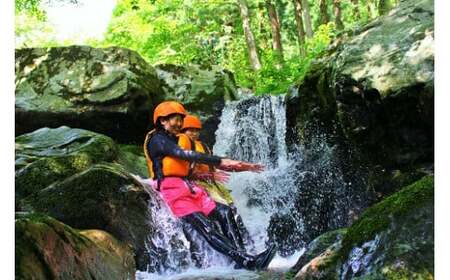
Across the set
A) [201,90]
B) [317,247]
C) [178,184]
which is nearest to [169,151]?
[178,184]

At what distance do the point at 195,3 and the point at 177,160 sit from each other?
35.1 feet

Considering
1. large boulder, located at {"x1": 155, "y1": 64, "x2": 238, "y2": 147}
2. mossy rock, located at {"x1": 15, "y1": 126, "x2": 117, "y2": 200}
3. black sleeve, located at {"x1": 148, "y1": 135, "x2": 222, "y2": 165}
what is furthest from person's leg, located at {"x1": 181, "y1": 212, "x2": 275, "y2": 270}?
large boulder, located at {"x1": 155, "y1": 64, "x2": 238, "y2": 147}

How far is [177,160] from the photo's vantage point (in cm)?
509

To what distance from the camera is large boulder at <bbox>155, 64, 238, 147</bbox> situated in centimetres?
1005

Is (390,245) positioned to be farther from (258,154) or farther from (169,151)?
(258,154)

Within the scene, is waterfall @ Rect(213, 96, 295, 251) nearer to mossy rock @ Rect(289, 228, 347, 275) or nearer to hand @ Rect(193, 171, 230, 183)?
hand @ Rect(193, 171, 230, 183)

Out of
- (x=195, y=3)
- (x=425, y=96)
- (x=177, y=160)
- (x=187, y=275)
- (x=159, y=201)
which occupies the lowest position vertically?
(x=187, y=275)

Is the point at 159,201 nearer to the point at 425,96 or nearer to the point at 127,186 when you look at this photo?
the point at 127,186

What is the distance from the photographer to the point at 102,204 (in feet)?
16.5

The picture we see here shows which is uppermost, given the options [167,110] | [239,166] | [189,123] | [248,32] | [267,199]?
[248,32]

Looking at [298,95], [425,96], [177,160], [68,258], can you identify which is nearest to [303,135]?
[298,95]

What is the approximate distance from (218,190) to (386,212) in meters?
3.04

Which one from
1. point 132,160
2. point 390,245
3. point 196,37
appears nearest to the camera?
point 390,245

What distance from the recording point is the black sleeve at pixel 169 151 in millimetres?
4839
